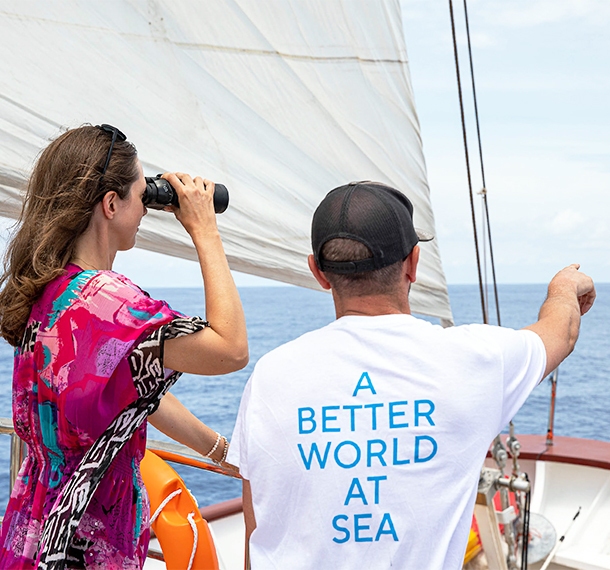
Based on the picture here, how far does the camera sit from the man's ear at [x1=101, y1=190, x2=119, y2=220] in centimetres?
103

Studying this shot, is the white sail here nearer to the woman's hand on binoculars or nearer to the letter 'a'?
the woman's hand on binoculars

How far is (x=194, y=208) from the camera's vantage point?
114 cm

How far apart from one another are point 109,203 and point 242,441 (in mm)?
369

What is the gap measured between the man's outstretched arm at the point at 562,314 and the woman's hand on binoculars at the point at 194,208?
17.9 inches

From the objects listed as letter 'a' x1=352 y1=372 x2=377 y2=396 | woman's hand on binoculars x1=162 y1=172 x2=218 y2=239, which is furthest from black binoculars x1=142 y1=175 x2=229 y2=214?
letter 'a' x1=352 y1=372 x2=377 y2=396

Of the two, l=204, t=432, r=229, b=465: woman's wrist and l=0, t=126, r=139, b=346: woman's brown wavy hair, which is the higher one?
l=0, t=126, r=139, b=346: woman's brown wavy hair

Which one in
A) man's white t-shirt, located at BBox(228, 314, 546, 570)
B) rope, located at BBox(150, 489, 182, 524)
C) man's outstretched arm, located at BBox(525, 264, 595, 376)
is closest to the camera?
man's white t-shirt, located at BBox(228, 314, 546, 570)

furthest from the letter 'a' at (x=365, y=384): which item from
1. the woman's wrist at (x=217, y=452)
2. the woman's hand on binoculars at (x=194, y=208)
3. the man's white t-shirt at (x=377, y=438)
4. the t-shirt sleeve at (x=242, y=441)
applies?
the woman's wrist at (x=217, y=452)

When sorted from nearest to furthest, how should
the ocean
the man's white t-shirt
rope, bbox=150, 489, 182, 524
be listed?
the man's white t-shirt, rope, bbox=150, 489, 182, 524, the ocean

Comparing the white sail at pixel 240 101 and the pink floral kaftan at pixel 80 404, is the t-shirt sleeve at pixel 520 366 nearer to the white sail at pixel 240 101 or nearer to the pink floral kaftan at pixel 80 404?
the pink floral kaftan at pixel 80 404

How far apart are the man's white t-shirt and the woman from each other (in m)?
0.15

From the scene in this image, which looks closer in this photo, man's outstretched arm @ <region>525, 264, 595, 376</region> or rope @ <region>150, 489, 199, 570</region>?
man's outstretched arm @ <region>525, 264, 595, 376</region>

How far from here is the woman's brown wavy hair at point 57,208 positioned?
101cm

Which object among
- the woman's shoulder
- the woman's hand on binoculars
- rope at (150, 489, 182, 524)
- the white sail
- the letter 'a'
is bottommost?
rope at (150, 489, 182, 524)
